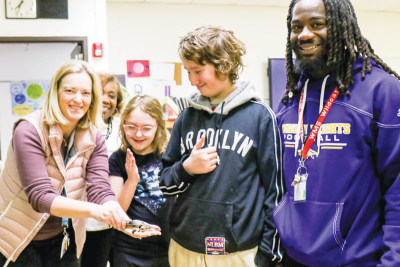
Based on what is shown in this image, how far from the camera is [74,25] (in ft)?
13.6

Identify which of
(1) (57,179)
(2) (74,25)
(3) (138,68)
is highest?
(2) (74,25)

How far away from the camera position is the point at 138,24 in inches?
199

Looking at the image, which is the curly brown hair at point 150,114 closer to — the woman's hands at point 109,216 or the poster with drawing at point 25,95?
the woman's hands at point 109,216

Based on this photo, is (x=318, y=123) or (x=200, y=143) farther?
(x=200, y=143)

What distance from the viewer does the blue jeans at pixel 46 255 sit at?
1.53 m

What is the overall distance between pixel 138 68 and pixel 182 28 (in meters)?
0.88

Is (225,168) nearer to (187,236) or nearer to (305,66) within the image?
(187,236)

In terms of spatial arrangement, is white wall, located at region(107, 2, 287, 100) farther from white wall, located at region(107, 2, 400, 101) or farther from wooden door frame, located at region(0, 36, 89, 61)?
wooden door frame, located at region(0, 36, 89, 61)

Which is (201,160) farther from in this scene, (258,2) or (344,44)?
(258,2)

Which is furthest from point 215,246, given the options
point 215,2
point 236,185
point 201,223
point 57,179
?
point 215,2

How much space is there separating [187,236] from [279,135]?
0.54 meters

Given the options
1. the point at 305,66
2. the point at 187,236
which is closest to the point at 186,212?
the point at 187,236

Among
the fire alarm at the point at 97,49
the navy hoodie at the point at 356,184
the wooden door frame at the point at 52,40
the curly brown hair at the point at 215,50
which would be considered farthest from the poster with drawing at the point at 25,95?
the navy hoodie at the point at 356,184

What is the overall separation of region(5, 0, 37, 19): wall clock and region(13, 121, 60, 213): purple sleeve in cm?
307
